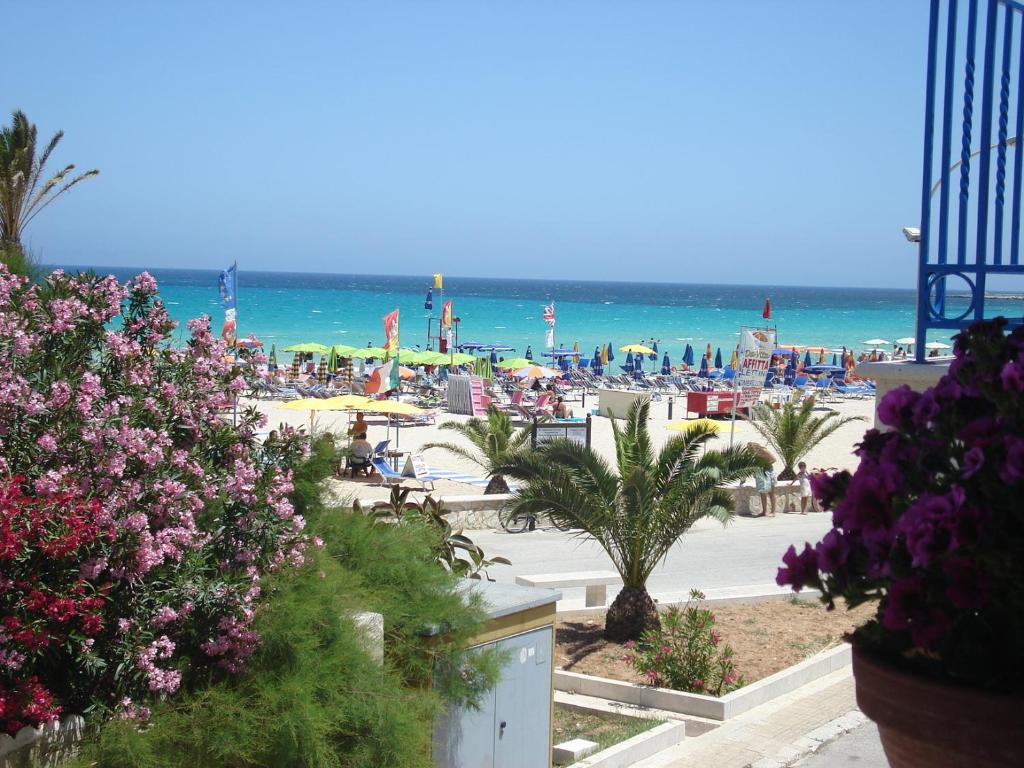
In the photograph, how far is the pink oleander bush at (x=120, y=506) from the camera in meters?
3.99

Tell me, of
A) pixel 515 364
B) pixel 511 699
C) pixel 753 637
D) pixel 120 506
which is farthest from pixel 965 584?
pixel 515 364

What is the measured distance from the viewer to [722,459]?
36.3ft

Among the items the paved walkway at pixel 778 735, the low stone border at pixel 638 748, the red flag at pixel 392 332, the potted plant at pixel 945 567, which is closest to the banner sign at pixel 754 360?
the red flag at pixel 392 332

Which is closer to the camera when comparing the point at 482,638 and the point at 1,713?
the point at 1,713

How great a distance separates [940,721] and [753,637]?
373 inches

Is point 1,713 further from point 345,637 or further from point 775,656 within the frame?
point 775,656

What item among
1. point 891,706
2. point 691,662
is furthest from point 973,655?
point 691,662

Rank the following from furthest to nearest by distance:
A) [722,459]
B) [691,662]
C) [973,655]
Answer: [722,459] → [691,662] → [973,655]

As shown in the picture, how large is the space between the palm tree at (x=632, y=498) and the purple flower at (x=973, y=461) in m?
8.93

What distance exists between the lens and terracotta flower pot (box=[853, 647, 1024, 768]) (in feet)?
5.35

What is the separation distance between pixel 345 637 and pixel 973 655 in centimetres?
360

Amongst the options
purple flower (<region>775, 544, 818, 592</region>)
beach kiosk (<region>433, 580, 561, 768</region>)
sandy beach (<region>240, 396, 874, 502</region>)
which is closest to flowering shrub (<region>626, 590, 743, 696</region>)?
beach kiosk (<region>433, 580, 561, 768</region>)

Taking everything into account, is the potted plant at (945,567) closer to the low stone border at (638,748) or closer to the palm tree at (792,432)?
the low stone border at (638,748)

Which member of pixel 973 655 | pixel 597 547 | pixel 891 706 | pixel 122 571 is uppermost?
pixel 973 655
